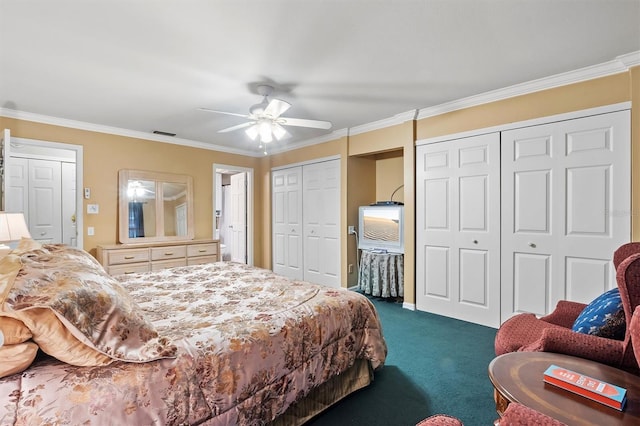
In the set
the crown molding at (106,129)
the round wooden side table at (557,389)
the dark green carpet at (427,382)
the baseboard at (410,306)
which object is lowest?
the dark green carpet at (427,382)

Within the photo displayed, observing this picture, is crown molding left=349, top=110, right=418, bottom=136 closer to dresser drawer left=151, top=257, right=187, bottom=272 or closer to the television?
the television

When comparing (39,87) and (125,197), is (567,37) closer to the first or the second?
(39,87)

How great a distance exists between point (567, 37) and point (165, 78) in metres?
A: 3.15

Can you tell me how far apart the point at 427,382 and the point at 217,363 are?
1.60m

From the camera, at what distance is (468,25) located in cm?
200

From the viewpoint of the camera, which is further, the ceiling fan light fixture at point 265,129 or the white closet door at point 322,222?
the white closet door at point 322,222

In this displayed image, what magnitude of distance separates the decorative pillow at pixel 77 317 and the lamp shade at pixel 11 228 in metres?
1.67

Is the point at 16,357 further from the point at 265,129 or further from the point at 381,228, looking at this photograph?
the point at 381,228

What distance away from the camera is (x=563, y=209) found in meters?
2.79

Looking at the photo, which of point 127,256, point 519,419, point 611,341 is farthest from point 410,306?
point 127,256

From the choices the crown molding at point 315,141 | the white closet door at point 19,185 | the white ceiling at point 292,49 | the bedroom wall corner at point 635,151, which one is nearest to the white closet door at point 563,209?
the bedroom wall corner at point 635,151

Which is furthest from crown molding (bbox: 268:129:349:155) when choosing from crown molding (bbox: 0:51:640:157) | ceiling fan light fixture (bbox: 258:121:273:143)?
ceiling fan light fixture (bbox: 258:121:273:143)

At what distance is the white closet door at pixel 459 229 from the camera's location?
321 cm

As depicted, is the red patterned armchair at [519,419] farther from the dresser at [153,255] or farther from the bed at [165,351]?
the dresser at [153,255]
